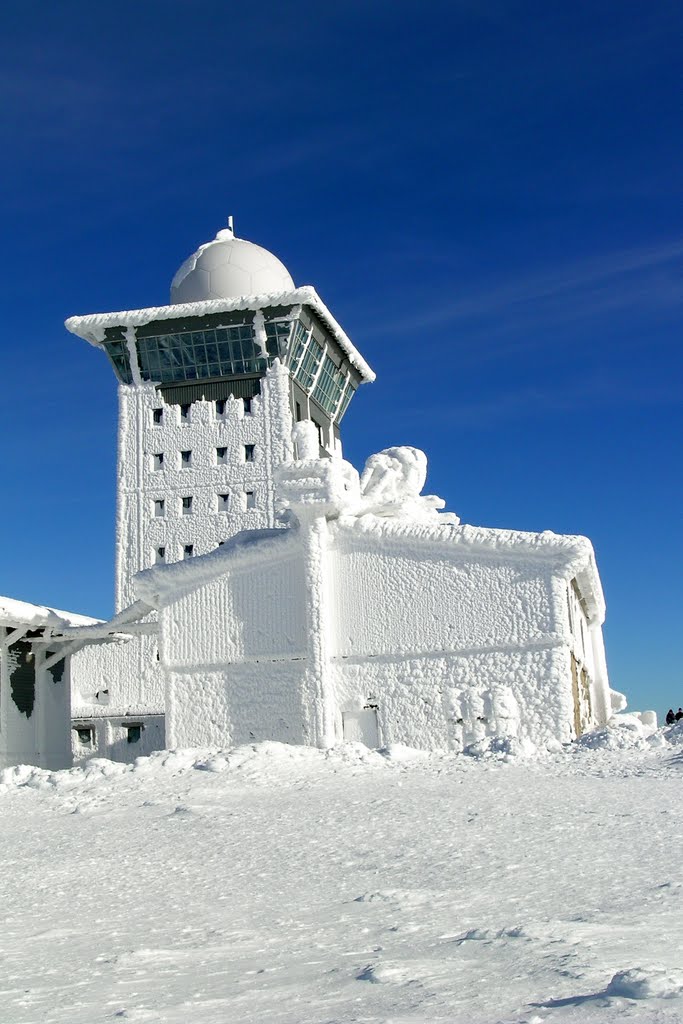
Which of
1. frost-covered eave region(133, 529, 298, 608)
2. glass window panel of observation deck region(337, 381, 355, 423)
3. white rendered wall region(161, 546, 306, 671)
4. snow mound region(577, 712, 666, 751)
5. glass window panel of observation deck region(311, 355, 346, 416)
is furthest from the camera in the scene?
glass window panel of observation deck region(337, 381, 355, 423)

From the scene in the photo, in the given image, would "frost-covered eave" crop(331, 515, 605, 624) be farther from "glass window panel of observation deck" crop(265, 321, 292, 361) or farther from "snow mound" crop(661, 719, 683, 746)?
"glass window panel of observation deck" crop(265, 321, 292, 361)

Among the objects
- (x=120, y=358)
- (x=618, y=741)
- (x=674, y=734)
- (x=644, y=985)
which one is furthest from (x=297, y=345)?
(x=644, y=985)

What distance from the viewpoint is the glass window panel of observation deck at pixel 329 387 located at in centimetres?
4862

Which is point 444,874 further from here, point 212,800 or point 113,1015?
point 212,800

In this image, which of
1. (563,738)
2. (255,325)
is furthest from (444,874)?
(255,325)

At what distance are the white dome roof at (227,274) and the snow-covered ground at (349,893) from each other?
30.0m

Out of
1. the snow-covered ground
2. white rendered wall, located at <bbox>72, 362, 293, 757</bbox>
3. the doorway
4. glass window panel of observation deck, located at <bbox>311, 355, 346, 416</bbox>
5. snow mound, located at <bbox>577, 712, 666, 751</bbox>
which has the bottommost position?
the snow-covered ground

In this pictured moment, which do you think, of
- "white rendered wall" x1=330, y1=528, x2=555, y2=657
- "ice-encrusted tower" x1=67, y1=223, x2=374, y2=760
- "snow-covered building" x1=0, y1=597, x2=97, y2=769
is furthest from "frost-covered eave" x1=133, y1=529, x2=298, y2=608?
"ice-encrusted tower" x1=67, y1=223, x2=374, y2=760

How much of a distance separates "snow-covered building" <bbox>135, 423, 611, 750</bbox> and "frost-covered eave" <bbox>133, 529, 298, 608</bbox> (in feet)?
0.11

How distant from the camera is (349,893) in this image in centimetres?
979

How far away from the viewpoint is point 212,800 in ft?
51.2

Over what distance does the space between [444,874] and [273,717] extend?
589 inches

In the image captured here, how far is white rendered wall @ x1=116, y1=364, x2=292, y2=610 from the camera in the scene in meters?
43.5

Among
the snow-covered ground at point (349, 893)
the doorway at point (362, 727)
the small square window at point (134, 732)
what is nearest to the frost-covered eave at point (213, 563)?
the doorway at point (362, 727)
